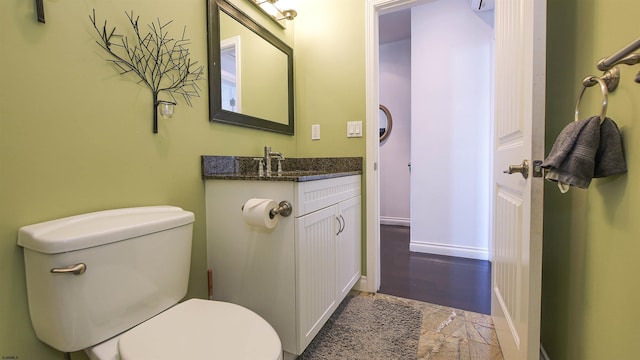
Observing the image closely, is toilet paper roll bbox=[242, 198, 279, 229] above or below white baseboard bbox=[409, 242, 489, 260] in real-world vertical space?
above

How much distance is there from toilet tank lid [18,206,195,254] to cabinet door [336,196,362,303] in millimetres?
845

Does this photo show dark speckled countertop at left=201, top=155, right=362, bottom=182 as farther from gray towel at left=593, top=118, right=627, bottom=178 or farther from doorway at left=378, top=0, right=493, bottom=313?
doorway at left=378, top=0, right=493, bottom=313

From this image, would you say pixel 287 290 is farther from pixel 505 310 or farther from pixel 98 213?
pixel 505 310

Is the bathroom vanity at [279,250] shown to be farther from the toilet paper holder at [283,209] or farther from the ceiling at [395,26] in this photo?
the ceiling at [395,26]

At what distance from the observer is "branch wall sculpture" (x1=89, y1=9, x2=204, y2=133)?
39.4 inches

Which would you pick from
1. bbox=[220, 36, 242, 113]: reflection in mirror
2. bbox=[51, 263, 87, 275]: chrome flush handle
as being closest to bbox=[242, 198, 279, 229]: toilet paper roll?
bbox=[51, 263, 87, 275]: chrome flush handle

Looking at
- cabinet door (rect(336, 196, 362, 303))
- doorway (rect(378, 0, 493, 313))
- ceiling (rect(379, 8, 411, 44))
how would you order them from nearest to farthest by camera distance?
cabinet door (rect(336, 196, 362, 303)) < doorway (rect(378, 0, 493, 313)) < ceiling (rect(379, 8, 411, 44))

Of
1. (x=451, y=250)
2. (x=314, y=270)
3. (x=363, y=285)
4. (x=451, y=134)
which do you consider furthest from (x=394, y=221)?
(x=314, y=270)

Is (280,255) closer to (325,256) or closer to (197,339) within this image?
(325,256)

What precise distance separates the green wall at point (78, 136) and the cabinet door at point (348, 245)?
0.73 metres

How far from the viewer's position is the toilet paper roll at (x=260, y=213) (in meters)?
1.07

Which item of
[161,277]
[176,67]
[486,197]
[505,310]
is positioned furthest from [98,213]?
[486,197]

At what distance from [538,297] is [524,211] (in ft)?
0.91

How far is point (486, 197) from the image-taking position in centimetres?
252
